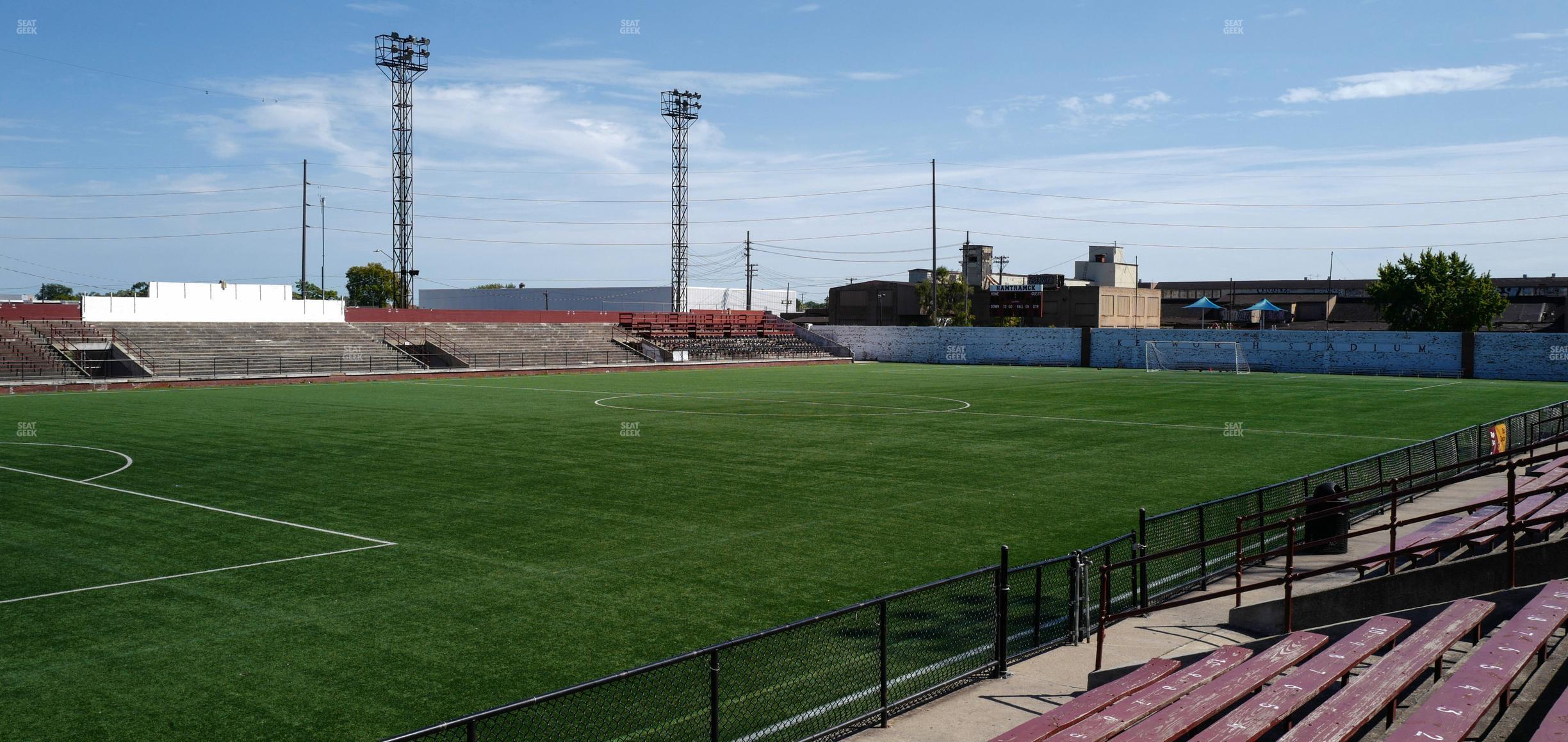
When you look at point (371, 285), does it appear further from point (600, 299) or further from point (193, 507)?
point (193, 507)

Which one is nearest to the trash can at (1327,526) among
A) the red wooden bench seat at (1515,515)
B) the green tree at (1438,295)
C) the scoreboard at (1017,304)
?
the red wooden bench seat at (1515,515)

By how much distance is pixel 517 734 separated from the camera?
8.95 m

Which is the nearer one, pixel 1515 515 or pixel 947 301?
pixel 1515 515

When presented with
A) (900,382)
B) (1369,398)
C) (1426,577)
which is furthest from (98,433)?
(1369,398)

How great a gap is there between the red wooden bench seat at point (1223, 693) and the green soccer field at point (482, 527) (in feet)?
17.4

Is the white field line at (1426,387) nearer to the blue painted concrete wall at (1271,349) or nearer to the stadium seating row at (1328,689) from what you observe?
the blue painted concrete wall at (1271,349)

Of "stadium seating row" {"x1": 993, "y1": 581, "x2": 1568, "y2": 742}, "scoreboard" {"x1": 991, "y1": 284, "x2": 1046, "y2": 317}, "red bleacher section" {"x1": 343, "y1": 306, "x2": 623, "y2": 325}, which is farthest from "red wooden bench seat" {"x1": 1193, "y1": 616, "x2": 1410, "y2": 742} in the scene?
"scoreboard" {"x1": 991, "y1": 284, "x2": 1046, "y2": 317}

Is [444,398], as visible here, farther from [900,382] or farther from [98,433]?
[900,382]

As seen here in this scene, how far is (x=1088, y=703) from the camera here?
7895 mm

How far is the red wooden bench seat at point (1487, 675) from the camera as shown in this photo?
6523 millimetres

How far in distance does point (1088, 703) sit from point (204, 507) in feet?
54.0

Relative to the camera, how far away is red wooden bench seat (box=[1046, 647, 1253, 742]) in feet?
23.6

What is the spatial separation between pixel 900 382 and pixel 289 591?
141 feet

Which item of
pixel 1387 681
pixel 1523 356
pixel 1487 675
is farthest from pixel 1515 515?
pixel 1523 356
